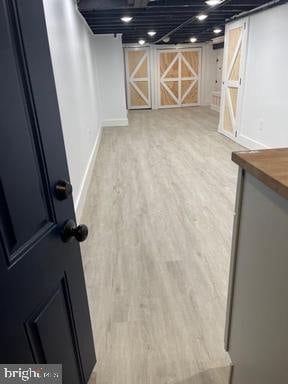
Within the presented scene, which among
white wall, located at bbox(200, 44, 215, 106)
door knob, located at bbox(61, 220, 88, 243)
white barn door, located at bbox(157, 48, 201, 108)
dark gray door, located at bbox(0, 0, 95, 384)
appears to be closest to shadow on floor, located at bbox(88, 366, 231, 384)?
dark gray door, located at bbox(0, 0, 95, 384)

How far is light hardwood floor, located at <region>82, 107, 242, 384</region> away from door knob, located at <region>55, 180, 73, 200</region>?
1.03 m

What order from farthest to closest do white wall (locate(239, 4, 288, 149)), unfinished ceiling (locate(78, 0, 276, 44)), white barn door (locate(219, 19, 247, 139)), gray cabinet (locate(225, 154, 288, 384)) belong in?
white barn door (locate(219, 19, 247, 139))
white wall (locate(239, 4, 288, 149))
unfinished ceiling (locate(78, 0, 276, 44))
gray cabinet (locate(225, 154, 288, 384))

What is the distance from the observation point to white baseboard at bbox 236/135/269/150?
191 inches

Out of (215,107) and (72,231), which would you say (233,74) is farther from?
(72,231)

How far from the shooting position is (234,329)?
1.24 metres

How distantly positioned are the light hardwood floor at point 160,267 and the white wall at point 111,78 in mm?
3261

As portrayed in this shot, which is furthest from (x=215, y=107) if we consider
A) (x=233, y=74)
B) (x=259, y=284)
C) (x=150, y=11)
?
(x=259, y=284)

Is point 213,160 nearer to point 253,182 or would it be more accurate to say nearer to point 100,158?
point 100,158

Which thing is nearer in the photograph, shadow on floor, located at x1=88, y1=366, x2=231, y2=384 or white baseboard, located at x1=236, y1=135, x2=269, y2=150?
shadow on floor, located at x1=88, y1=366, x2=231, y2=384

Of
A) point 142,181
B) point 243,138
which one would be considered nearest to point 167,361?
point 142,181

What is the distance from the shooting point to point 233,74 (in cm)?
553

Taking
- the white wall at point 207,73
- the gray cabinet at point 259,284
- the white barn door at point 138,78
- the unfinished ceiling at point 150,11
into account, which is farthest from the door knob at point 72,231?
the white wall at point 207,73

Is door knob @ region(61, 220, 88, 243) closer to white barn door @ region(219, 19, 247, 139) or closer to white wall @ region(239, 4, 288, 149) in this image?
white wall @ region(239, 4, 288, 149)

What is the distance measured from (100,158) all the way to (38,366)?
4.36 metres
